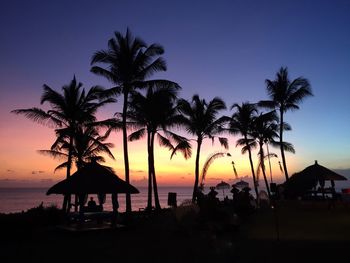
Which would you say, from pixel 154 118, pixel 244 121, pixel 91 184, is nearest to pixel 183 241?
pixel 91 184

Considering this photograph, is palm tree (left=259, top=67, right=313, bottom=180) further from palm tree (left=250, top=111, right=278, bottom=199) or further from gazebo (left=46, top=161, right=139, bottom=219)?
gazebo (left=46, top=161, right=139, bottom=219)

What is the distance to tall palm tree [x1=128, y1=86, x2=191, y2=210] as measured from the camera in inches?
891

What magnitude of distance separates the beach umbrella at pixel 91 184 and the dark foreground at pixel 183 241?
1598 mm

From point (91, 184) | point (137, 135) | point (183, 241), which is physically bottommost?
point (183, 241)

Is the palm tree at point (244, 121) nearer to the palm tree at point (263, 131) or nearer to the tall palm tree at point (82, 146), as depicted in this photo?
the palm tree at point (263, 131)

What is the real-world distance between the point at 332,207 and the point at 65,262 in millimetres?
17053

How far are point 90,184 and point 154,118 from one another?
1088 centimetres

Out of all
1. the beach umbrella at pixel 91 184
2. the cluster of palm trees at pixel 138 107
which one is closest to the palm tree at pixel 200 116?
the cluster of palm trees at pixel 138 107

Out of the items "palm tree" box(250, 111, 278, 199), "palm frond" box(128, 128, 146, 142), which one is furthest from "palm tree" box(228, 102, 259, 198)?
"palm frond" box(128, 128, 146, 142)

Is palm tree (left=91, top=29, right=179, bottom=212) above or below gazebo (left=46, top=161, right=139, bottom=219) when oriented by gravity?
above

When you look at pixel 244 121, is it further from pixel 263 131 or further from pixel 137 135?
pixel 137 135

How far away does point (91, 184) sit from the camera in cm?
1288

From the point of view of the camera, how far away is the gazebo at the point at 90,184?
1268 centimetres

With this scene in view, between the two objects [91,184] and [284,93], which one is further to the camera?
[284,93]
